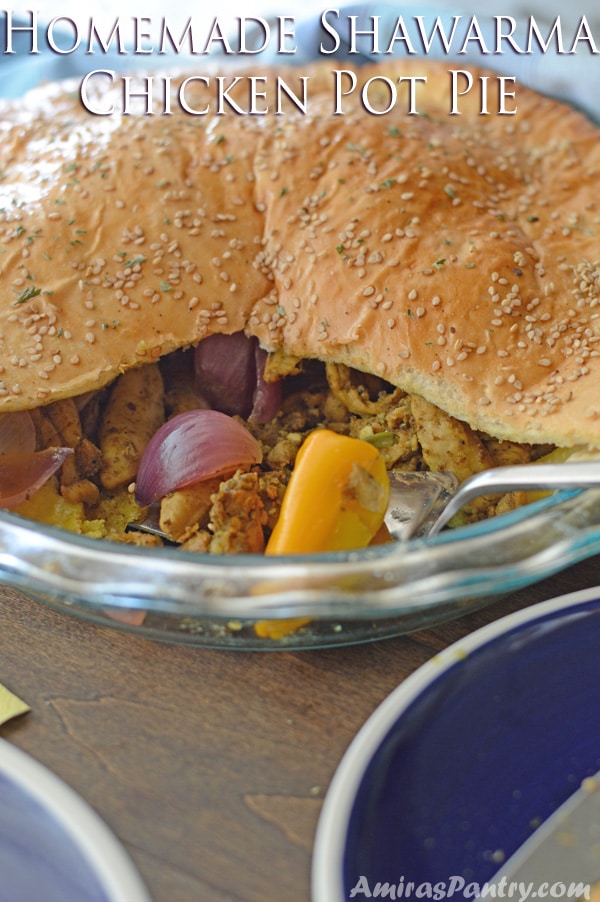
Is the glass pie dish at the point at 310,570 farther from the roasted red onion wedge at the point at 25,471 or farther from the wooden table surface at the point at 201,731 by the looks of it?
the roasted red onion wedge at the point at 25,471

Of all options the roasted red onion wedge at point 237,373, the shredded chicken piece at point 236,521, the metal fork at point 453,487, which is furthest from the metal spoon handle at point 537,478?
the roasted red onion wedge at point 237,373

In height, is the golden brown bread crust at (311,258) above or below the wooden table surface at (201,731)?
above

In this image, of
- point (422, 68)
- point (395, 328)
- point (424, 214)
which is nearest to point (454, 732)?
point (395, 328)

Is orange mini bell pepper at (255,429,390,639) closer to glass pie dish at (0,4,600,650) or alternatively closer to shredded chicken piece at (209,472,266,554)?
shredded chicken piece at (209,472,266,554)

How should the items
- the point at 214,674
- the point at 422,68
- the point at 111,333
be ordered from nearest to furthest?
1. the point at 214,674
2. the point at 111,333
3. the point at 422,68

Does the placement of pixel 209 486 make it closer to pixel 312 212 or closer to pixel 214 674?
pixel 214 674

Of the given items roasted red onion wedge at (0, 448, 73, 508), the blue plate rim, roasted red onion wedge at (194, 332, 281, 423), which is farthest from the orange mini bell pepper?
roasted red onion wedge at (0, 448, 73, 508)
